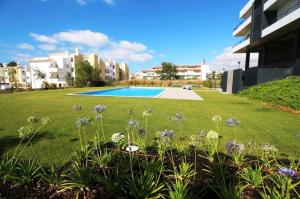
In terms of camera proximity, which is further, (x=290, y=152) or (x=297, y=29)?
(x=297, y=29)

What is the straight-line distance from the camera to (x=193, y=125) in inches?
271

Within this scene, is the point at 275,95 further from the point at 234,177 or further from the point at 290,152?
the point at 234,177

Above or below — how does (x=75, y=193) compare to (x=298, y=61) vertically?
below

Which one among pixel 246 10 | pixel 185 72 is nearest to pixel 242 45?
pixel 246 10

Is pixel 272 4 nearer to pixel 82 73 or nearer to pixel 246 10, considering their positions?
pixel 246 10

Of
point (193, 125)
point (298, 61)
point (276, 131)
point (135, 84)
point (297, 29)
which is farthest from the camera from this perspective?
point (135, 84)

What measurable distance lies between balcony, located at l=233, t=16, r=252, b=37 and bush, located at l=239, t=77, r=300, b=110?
14.1 metres

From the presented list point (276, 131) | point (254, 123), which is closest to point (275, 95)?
point (254, 123)

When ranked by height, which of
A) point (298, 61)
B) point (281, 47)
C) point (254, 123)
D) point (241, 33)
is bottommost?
point (254, 123)

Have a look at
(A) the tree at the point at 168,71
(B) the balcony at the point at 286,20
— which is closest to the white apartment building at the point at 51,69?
(A) the tree at the point at 168,71

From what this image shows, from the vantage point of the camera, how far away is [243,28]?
85.9 ft

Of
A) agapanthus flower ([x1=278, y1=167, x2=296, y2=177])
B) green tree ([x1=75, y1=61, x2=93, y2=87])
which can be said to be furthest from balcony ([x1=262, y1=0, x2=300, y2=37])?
green tree ([x1=75, y1=61, x2=93, y2=87])

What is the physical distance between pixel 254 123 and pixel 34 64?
55.5 m

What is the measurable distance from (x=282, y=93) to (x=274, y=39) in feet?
37.2
